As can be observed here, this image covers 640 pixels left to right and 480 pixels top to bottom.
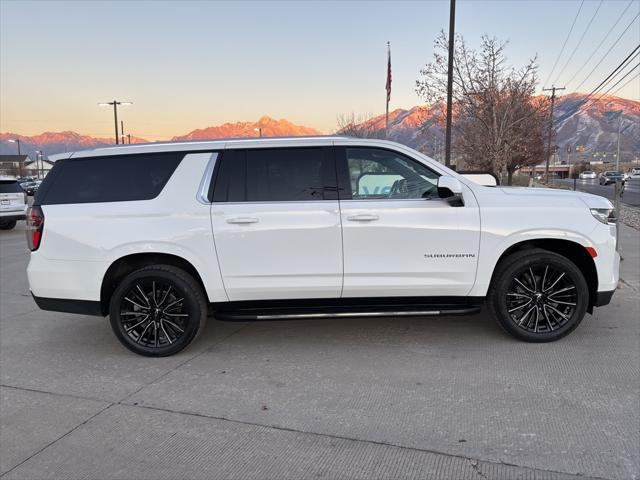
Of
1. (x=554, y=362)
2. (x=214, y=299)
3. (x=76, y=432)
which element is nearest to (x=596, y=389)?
(x=554, y=362)

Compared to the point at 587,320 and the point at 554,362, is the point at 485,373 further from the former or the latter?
the point at 587,320

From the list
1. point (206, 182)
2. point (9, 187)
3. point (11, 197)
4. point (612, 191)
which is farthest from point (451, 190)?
point (612, 191)

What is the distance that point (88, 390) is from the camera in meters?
3.95

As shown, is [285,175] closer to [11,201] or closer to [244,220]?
[244,220]

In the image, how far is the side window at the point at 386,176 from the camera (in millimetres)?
4477

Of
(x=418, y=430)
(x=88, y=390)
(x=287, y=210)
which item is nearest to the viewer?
(x=418, y=430)

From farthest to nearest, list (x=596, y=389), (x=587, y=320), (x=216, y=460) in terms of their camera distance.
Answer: (x=587, y=320), (x=596, y=389), (x=216, y=460)

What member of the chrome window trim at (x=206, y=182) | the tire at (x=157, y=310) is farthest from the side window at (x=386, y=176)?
the tire at (x=157, y=310)

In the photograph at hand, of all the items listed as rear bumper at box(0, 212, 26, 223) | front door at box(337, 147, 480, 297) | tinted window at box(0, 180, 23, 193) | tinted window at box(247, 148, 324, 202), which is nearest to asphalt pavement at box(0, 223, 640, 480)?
front door at box(337, 147, 480, 297)

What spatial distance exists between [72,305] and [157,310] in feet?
2.55

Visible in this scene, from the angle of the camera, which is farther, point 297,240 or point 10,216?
point 10,216

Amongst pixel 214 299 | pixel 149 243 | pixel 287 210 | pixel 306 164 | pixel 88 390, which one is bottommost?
pixel 88 390

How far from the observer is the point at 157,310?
4.54 metres

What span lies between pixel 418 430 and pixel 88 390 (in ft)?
8.40
